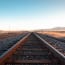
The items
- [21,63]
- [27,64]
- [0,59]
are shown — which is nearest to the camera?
[0,59]

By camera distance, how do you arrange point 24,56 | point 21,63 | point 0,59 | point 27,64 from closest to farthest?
point 0,59
point 21,63
point 27,64
point 24,56

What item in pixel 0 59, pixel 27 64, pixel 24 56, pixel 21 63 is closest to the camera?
pixel 0 59

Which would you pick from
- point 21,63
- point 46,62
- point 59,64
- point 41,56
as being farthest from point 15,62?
point 41,56

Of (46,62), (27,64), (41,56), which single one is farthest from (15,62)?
(41,56)

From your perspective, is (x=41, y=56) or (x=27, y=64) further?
(x=41, y=56)

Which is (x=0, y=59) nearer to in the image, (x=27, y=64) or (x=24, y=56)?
(x=27, y=64)

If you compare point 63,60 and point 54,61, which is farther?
point 54,61

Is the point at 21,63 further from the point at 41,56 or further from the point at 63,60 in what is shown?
the point at 41,56

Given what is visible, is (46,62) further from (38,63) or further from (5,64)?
(5,64)

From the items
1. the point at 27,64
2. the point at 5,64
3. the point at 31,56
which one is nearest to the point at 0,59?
the point at 5,64
